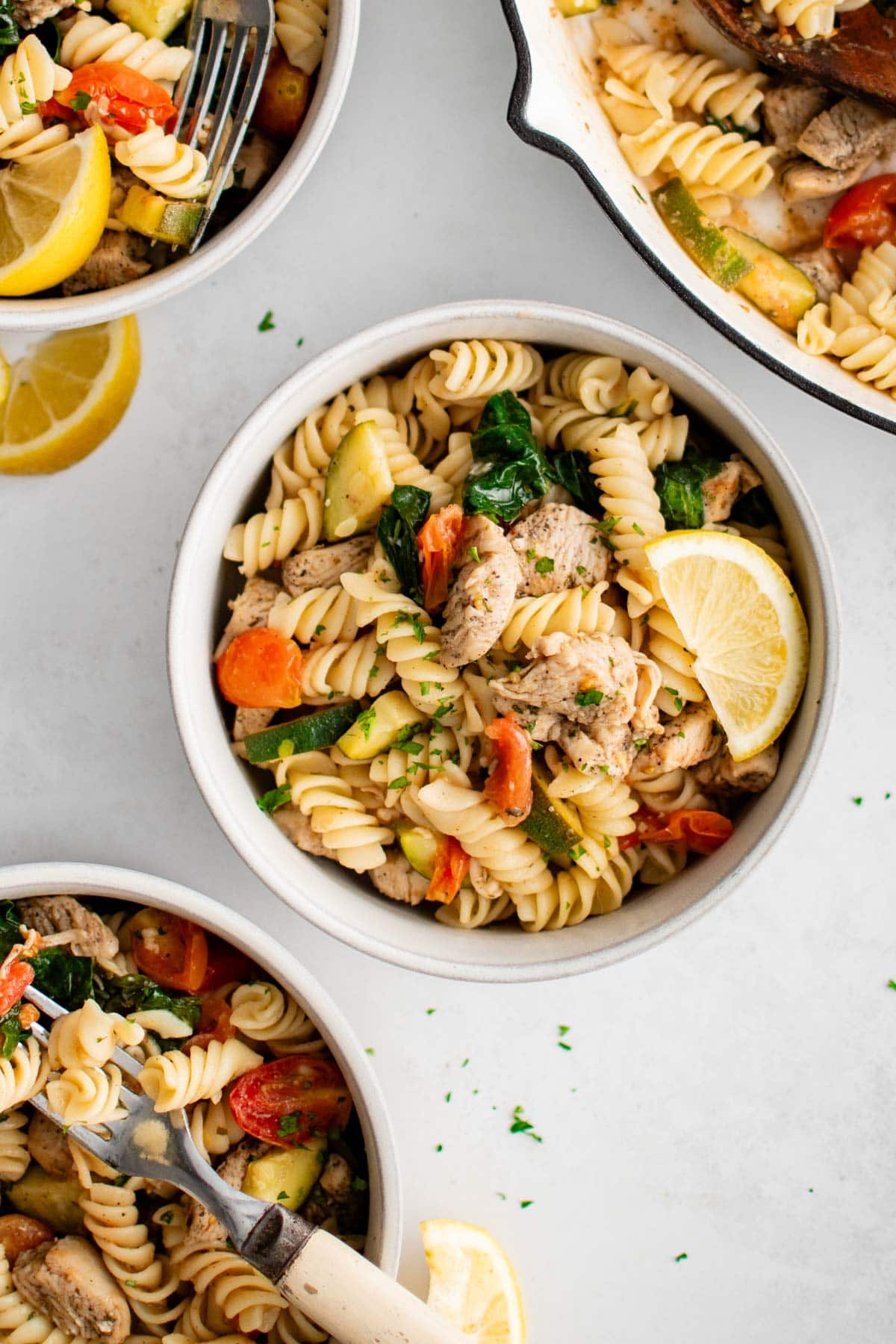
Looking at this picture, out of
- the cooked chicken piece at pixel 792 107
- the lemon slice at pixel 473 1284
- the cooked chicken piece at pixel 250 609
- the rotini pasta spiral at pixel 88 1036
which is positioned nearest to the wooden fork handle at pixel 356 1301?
the lemon slice at pixel 473 1284

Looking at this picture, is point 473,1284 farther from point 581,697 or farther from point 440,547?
point 440,547

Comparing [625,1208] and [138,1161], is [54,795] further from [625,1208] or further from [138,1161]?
[625,1208]

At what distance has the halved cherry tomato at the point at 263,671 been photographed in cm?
246

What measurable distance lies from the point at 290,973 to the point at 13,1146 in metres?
0.89

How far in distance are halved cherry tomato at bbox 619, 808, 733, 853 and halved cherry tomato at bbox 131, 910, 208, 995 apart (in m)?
1.06

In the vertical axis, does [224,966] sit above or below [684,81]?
below

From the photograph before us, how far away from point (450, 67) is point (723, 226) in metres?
0.79

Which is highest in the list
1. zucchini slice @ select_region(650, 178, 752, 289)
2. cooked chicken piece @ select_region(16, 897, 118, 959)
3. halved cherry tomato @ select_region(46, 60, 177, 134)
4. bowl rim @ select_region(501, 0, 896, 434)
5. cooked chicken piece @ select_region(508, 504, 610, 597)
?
zucchini slice @ select_region(650, 178, 752, 289)

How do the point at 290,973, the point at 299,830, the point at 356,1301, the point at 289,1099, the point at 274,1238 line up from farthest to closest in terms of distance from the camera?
the point at 289,1099, the point at 299,830, the point at 290,973, the point at 274,1238, the point at 356,1301

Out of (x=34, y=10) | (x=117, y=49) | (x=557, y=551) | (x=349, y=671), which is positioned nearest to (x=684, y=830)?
(x=557, y=551)

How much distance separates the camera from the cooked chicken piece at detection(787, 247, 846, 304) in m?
2.74

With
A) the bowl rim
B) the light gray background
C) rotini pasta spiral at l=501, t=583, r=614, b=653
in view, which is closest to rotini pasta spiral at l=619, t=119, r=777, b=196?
the light gray background

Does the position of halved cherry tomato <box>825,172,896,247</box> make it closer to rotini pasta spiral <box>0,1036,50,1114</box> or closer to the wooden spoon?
the wooden spoon

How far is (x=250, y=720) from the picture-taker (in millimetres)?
2562
